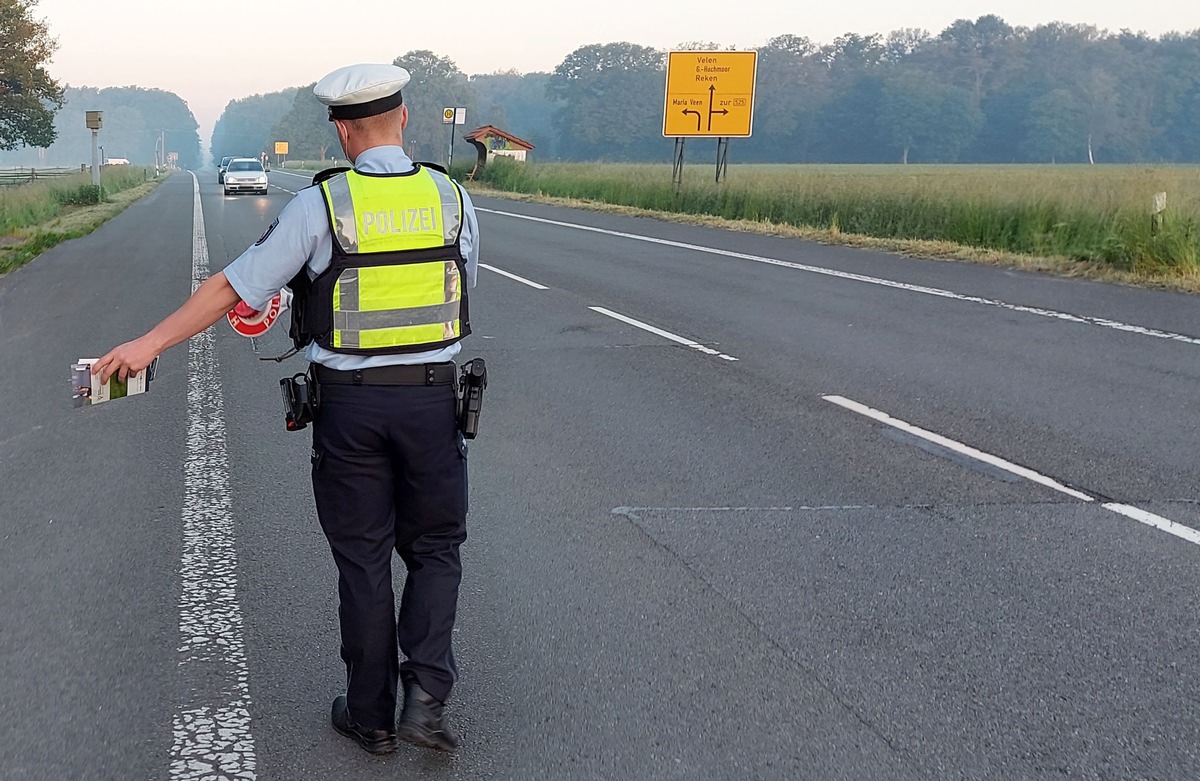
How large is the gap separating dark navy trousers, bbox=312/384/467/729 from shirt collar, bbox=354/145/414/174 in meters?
0.56

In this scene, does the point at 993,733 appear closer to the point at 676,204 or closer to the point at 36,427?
the point at 36,427

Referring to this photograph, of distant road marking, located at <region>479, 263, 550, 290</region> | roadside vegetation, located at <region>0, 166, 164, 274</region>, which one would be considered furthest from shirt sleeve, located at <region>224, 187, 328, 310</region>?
roadside vegetation, located at <region>0, 166, 164, 274</region>

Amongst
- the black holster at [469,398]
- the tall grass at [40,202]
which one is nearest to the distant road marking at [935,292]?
the black holster at [469,398]

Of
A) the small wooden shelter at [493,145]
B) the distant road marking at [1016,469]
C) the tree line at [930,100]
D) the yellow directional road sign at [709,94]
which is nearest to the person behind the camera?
the distant road marking at [1016,469]

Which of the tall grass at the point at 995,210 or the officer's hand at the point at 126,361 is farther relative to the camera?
the tall grass at the point at 995,210

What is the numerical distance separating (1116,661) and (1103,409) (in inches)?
156

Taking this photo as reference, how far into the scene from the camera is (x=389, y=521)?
331 cm

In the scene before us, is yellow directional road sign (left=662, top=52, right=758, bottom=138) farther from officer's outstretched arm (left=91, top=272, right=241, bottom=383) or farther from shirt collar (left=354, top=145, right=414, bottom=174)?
officer's outstretched arm (left=91, top=272, right=241, bottom=383)

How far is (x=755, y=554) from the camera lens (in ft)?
16.0

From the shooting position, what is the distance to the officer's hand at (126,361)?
3.12 meters

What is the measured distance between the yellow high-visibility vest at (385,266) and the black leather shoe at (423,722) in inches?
36.3

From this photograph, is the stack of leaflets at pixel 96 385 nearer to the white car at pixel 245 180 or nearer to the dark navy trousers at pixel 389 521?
the dark navy trousers at pixel 389 521

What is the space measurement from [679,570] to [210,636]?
67.2 inches

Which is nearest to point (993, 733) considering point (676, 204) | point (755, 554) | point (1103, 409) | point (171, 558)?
point (755, 554)
